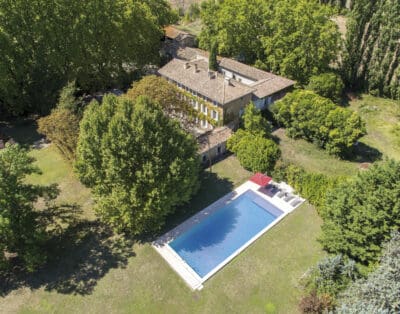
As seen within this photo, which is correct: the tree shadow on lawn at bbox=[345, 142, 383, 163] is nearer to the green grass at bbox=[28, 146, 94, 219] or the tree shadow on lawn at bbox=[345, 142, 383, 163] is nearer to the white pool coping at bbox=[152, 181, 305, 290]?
the white pool coping at bbox=[152, 181, 305, 290]

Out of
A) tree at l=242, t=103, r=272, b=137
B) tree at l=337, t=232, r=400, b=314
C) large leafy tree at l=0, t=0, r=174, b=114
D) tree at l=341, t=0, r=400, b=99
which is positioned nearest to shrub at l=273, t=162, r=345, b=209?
tree at l=242, t=103, r=272, b=137

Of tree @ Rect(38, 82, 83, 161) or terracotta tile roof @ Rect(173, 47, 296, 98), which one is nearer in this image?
tree @ Rect(38, 82, 83, 161)

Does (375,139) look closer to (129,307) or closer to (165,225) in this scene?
(165,225)

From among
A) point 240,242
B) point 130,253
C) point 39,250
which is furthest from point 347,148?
point 39,250

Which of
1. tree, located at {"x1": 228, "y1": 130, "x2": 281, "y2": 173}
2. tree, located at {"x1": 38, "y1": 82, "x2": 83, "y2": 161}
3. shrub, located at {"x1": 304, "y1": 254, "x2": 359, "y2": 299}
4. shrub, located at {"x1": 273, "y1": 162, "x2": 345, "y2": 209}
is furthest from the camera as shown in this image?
tree, located at {"x1": 228, "y1": 130, "x2": 281, "y2": 173}

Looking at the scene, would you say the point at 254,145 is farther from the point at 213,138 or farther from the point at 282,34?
the point at 282,34

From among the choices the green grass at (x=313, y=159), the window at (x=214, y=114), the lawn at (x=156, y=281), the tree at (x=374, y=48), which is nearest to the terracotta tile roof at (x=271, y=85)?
the window at (x=214, y=114)
